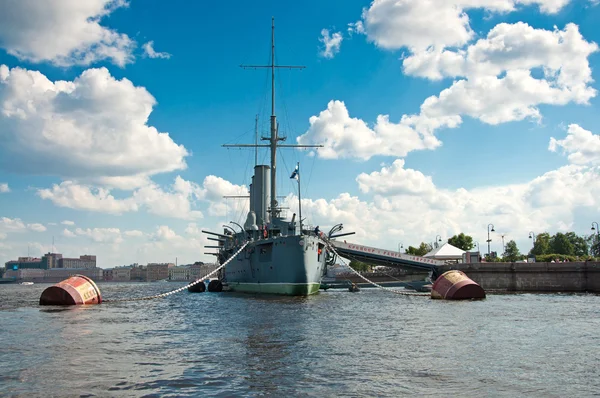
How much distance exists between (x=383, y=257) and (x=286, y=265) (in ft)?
72.3

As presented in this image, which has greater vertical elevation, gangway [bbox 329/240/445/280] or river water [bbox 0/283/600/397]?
gangway [bbox 329/240/445/280]

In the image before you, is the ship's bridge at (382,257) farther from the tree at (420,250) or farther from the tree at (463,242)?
the tree at (420,250)

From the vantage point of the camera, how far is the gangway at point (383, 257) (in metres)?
59.4

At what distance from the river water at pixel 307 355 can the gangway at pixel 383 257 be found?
106 ft

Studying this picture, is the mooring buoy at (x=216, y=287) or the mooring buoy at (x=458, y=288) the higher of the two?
the mooring buoy at (x=458, y=288)

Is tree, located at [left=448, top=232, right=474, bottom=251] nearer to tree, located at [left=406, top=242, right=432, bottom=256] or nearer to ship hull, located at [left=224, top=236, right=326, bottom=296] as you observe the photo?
tree, located at [left=406, top=242, right=432, bottom=256]

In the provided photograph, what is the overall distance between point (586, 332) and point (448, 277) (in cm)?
1821

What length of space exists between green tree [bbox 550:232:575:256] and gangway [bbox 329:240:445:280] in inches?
2338

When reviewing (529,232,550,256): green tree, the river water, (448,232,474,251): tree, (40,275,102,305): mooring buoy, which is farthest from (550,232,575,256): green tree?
(40,275,102,305): mooring buoy

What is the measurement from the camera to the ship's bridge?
59.4m

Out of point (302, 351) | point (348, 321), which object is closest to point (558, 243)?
point (348, 321)

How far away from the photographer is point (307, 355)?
1555 cm

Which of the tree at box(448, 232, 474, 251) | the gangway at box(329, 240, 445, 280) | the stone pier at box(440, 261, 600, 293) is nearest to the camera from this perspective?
the stone pier at box(440, 261, 600, 293)

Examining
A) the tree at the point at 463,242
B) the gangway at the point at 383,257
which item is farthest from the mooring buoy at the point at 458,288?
the tree at the point at 463,242
